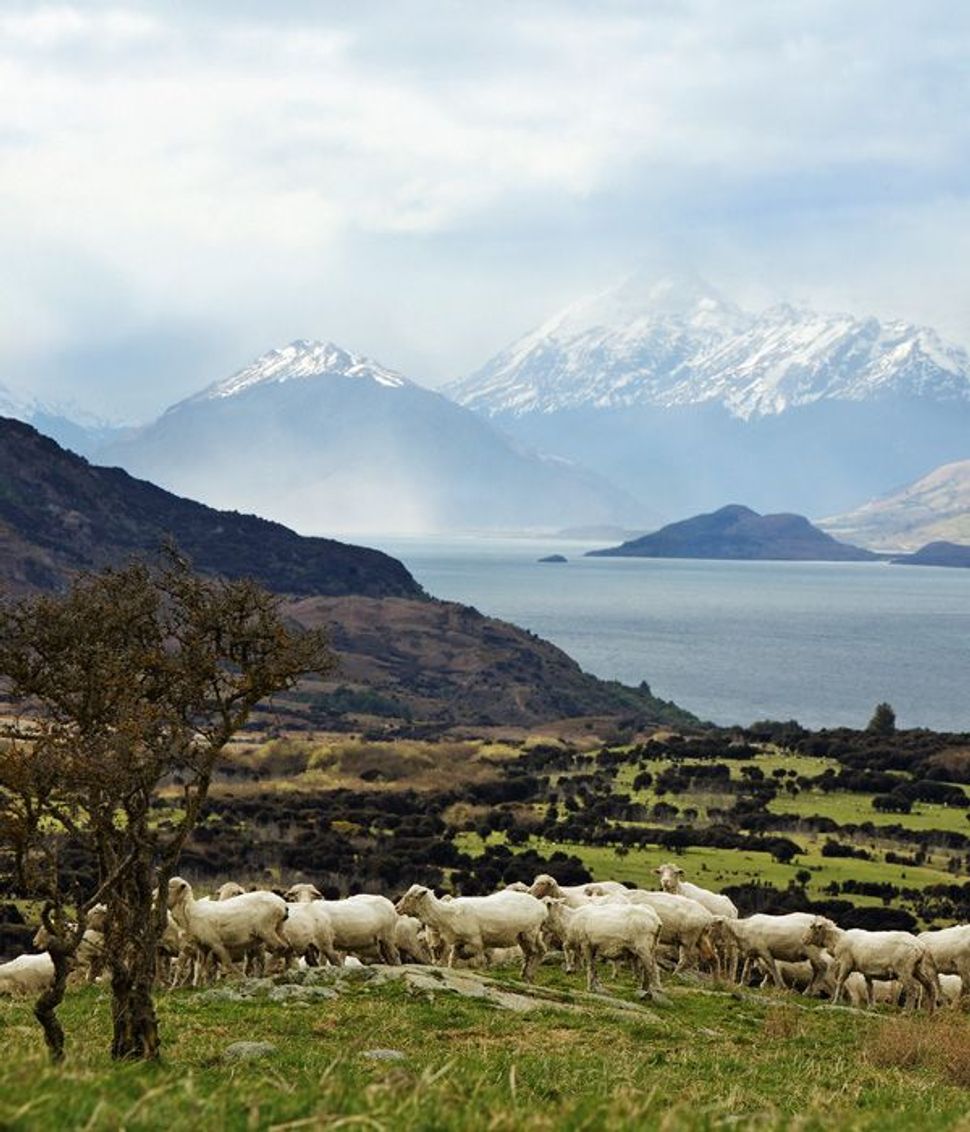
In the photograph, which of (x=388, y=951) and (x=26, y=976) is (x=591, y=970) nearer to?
(x=388, y=951)

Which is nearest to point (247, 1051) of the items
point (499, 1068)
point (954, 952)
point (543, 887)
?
point (499, 1068)

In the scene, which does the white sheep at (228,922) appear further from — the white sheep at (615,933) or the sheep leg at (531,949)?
the white sheep at (615,933)

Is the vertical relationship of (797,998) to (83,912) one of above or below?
below

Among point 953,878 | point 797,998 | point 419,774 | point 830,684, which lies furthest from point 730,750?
point 830,684

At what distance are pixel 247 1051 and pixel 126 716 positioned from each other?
12.7ft

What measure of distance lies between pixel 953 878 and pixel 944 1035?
95.4 feet

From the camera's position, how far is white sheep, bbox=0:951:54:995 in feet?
79.4

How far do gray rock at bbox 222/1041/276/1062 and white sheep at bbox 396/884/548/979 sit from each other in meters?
9.78

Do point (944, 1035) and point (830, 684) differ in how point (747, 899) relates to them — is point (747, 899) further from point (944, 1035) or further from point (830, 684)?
point (830, 684)

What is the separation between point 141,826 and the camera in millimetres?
15695

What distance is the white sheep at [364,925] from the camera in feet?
84.3

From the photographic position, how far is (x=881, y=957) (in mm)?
26188

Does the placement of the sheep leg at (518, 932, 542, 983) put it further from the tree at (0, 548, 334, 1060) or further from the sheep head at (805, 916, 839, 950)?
the tree at (0, 548, 334, 1060)

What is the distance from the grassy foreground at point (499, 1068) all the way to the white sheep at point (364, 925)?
3.04 meters
